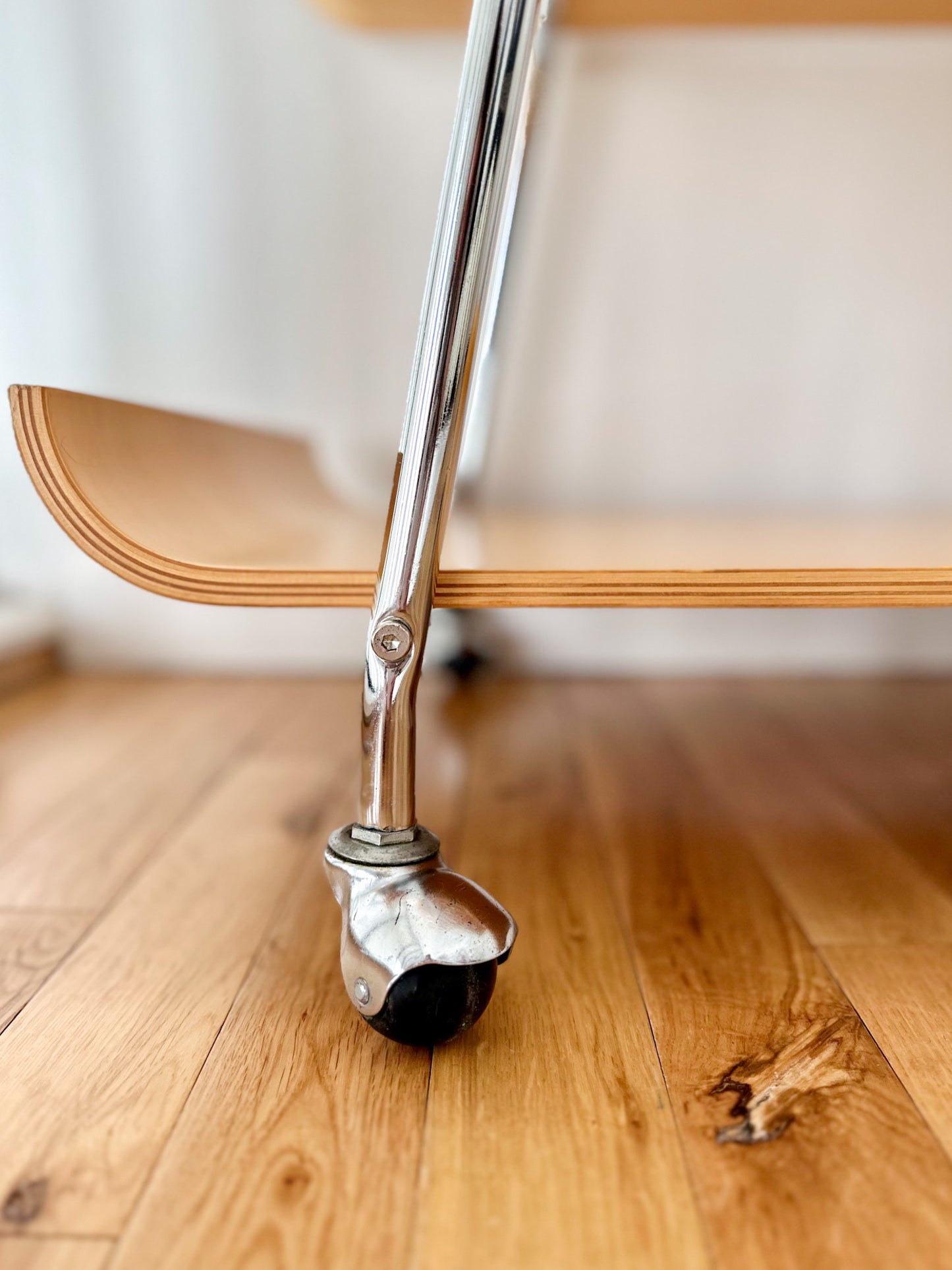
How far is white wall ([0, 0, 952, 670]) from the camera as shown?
1.27 m

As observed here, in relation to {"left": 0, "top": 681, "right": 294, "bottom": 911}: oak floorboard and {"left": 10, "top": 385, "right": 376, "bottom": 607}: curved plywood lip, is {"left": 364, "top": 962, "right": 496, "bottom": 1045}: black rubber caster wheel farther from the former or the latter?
{"left": 0, "top": 681, "right": 294, "bottom": 911}: oak floorboard

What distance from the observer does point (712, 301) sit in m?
1.32

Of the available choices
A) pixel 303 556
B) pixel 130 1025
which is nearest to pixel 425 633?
pixel 303 556

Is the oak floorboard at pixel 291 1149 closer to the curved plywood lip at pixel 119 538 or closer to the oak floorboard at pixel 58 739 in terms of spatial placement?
the curved plywood lip at pixel 119 538

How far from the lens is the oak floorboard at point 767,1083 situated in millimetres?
366

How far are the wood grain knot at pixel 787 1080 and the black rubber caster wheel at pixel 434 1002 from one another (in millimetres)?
103

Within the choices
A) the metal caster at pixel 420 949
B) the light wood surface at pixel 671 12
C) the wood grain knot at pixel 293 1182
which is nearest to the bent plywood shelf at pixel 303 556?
the metal caster at pixel 420 949

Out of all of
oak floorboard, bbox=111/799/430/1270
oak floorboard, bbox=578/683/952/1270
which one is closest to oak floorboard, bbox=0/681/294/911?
oak floorboard, bbox=111/799/430/1270

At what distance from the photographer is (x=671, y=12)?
983 millimetres

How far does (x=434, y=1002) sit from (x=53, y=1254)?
0.16 metres

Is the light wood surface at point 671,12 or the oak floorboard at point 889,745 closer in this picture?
the oak floorboard at point 889,745

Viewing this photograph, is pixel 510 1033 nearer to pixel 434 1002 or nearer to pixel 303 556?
pixel 434 1002

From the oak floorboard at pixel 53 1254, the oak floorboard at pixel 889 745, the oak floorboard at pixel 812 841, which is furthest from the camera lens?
the oak floorboard at pixel 889 745

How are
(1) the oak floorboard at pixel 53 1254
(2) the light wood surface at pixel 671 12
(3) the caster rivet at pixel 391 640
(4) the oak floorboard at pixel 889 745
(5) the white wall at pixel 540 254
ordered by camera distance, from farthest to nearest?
1. (5) the white wall at pixel 540 254
2. (2) the light wood surface at pixel 671 12
3. (4) the oak floorboard at pixel 889 745
4. (3) the caster rivet at pixel 391 640
5. (1) the oak floorboard at pixel 53 1254
